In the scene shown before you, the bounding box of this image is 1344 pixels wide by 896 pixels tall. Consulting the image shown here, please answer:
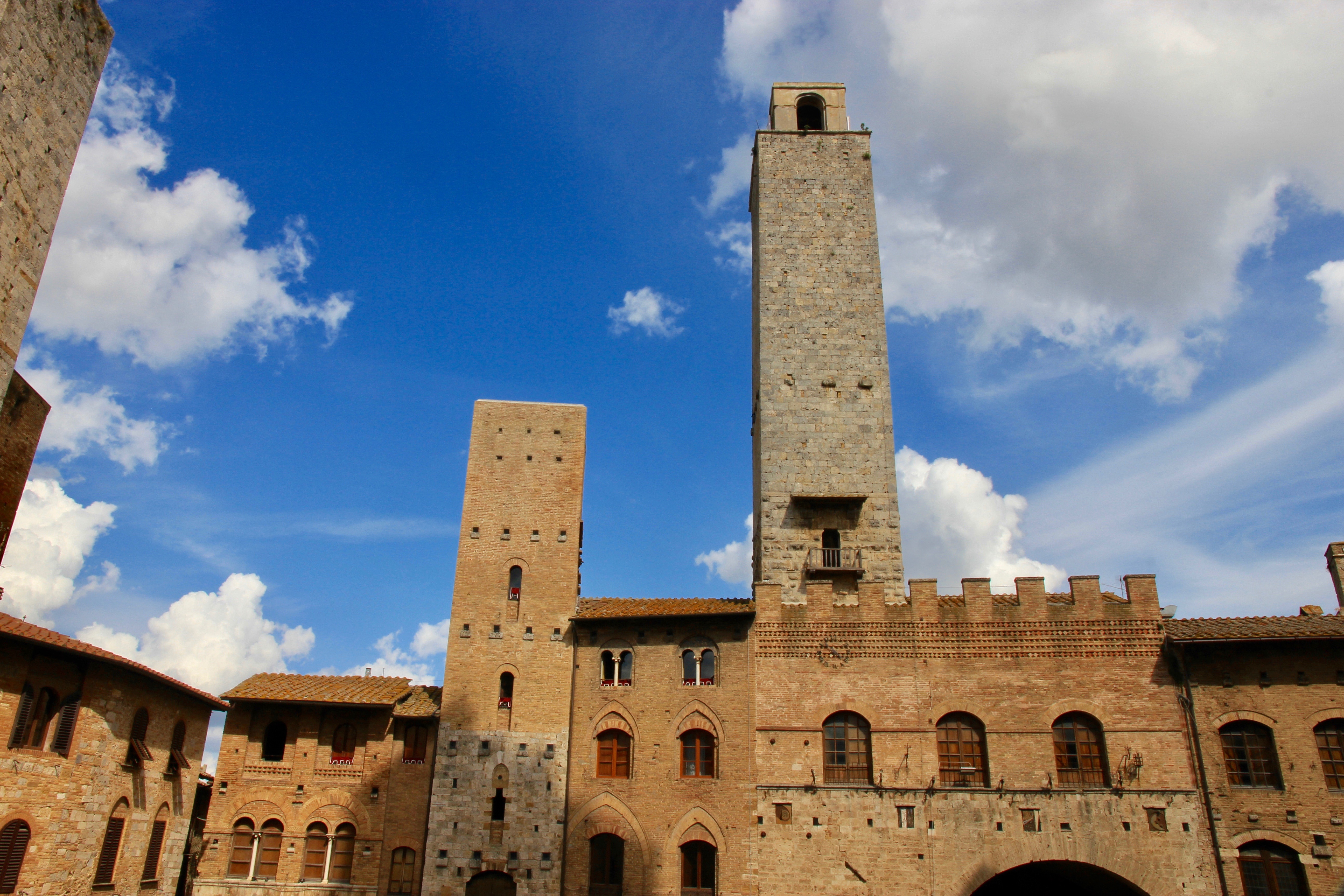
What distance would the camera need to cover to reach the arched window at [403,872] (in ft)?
82.8

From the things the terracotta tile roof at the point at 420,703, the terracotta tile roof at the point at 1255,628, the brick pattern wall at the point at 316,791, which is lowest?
the brick pattern wall at the point at 316,791

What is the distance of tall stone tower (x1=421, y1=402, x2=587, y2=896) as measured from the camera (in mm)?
24703

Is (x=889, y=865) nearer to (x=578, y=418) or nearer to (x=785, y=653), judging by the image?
(x=785, y=653)

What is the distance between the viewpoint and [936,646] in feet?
82.5

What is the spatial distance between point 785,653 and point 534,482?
9760 mm

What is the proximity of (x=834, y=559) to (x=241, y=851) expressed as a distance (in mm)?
19545

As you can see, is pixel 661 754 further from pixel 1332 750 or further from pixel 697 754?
pixel 1332 750

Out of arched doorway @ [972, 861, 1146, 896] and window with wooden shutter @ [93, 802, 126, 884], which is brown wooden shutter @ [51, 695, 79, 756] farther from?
arched doorway @ [972, 861, 1146, 896]

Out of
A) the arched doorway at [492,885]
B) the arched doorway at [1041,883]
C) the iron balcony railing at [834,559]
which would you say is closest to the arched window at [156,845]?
the arched doorway at [492,885]

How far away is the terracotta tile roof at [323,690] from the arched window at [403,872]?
4.14 meters

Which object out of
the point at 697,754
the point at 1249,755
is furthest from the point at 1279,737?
the point at 697,754

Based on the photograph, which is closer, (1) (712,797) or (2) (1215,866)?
(2) (1215,866)

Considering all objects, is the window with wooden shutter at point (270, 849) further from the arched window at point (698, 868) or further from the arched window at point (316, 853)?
the arched window at point (698, 868)

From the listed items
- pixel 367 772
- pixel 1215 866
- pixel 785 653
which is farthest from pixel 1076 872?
pixel 367 772
